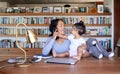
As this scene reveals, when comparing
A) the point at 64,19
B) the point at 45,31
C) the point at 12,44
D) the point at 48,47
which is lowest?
the point at 12,44

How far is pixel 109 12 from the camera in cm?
493

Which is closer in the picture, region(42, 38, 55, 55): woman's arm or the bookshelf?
region(42, 38, 55, 55): woman's arm

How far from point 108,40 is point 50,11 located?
1.64m

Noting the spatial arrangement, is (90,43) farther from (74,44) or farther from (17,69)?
(17,69)

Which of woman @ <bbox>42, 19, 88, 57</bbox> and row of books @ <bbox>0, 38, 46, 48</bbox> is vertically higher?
woman @ <bbox>42, 19, 88, 57</bbox>

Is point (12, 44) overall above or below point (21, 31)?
below

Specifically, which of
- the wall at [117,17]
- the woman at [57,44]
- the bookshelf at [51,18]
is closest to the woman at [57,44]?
the woman at [57,44]

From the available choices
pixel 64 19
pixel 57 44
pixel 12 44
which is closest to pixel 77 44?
pixel 57 44

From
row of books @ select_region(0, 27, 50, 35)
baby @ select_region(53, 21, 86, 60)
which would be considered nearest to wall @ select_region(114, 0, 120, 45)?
row of books @ select_region(0, 27, 50, 35)

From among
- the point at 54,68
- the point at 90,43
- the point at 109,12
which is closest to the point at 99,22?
the point at 109,12

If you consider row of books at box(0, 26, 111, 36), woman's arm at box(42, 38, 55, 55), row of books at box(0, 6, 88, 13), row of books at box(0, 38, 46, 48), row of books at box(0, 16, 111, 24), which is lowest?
row of books at box(0, 38, 46, 48)

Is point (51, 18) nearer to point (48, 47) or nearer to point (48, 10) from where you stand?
point (48, 10)

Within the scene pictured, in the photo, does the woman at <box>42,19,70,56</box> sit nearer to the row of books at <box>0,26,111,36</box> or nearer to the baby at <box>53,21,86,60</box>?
the baby at <box>53,21,86,60</box>

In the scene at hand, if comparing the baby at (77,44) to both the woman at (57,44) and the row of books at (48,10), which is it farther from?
the row of books at (48,10)
